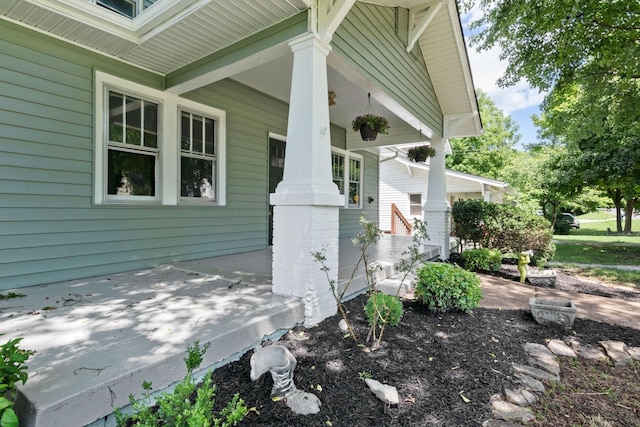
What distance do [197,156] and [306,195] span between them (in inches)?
106

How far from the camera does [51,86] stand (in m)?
3.32

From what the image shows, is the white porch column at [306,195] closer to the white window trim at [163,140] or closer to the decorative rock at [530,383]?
the decorative rock at [530,383]

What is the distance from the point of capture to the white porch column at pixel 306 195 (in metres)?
2.84

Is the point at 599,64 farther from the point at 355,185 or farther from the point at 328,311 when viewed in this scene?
the point at 328,311

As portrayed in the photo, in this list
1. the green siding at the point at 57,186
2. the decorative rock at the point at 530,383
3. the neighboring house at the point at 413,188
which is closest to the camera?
the decorative rock at the point at 530,383

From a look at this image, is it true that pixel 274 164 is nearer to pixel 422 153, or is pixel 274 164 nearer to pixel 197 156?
pixel 197 156

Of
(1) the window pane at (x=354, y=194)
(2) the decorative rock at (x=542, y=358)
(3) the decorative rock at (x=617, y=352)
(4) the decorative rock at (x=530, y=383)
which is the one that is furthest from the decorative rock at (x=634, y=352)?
(1) the window pane at (x=354, y=194)

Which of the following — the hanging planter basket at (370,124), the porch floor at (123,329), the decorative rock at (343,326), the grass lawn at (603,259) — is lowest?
the grass lawn at (603,259)

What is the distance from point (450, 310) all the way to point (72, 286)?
4099 millimetres

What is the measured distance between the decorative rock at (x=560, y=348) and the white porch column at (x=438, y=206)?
431 cm

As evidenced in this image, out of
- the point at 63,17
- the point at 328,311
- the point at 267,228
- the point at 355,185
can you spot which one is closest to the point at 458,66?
the point at 355,185

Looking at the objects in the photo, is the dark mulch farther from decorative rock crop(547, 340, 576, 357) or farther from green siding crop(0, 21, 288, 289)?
green siding crop(0, 21, 288, 289)

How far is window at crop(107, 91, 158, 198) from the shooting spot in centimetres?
384

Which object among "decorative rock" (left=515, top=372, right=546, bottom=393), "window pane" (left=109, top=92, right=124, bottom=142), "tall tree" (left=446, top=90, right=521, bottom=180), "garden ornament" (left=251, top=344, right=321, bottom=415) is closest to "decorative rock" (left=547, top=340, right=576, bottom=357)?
"decorative rock" (left=515, top=372, right=546, bottom=393)
